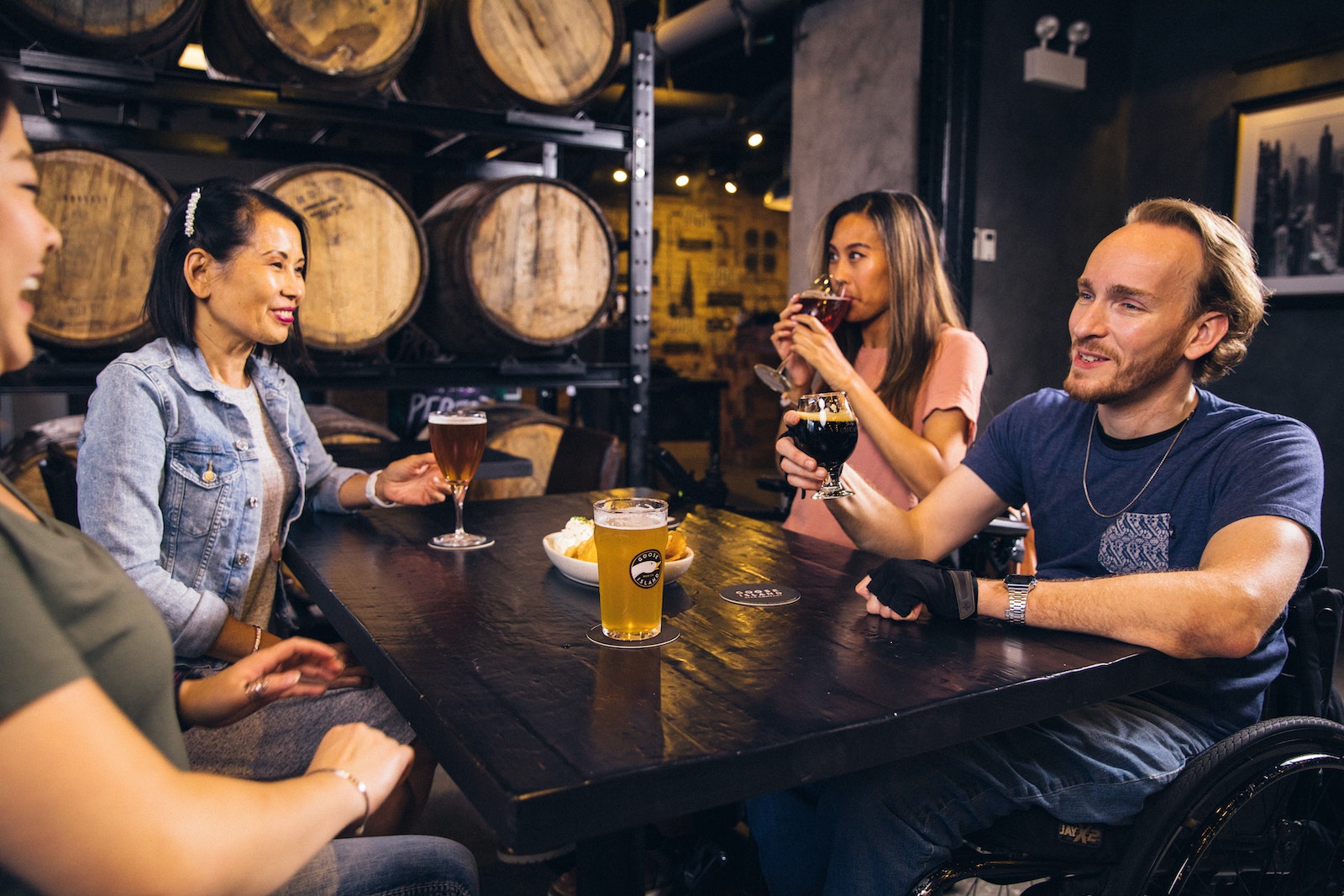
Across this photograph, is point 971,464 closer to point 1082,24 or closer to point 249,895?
point 249,895

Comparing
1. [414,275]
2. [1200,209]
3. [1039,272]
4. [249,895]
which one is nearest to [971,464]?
[1200,209]

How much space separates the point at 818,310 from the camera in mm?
2152

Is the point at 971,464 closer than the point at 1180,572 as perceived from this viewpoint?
No

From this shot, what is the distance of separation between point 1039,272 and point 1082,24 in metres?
1.07

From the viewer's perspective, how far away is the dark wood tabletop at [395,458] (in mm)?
2438

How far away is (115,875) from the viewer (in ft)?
1.86

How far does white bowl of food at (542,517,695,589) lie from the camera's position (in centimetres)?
132

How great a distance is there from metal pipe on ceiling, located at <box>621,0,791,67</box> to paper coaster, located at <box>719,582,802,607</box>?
13.8 feet

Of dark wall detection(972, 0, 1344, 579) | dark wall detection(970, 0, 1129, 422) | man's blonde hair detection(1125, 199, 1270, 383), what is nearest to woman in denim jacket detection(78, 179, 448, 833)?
man's blonde hair detection(1125, 199, 1270, 383)

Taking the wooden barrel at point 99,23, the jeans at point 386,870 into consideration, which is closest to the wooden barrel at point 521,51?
the wooden barrel at point 99,23

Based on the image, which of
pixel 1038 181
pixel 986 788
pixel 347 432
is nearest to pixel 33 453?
pixel 347 432

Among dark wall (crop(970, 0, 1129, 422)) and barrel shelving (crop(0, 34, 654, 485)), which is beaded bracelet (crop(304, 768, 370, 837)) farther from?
dark wall (crop(970, 0, 1129, 422))

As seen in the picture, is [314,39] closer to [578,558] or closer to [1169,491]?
[578,558]

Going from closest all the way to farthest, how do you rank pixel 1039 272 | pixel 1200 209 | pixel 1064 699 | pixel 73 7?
pixel 1064 699
pixel 1200 209
pixel 73 7
pixel 1039 272
